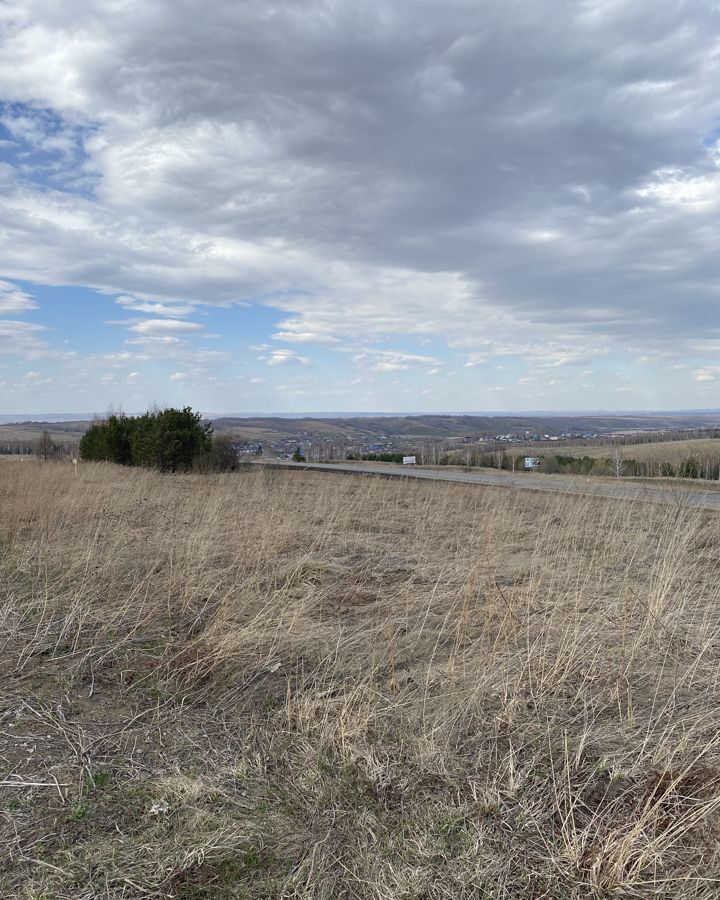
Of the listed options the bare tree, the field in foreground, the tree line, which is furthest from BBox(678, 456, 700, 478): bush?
the tree line

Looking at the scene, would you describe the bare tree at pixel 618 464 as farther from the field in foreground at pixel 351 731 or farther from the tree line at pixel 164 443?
the tree line at pixel 164 443

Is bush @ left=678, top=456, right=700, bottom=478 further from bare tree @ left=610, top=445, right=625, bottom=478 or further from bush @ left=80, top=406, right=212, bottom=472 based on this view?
bush @ left=80, top=406, right=212, bottom=472

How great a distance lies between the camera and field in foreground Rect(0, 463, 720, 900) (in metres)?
2.53

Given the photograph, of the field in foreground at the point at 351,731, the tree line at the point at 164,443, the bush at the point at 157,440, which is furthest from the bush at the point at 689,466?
the bush at the point at 157,440

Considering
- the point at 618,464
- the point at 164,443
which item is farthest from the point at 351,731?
the point at 164,443

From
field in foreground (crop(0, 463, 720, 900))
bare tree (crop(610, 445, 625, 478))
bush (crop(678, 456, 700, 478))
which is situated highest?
bush (crop(678, 456, 700, 478))

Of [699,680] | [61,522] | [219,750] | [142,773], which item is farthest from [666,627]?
[61,522]

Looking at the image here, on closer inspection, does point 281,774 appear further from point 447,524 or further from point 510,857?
point 447,524

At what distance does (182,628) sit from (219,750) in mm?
2208

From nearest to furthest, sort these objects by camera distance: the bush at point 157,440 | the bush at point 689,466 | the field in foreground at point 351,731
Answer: the field in foreground at point 351,731 < the bush at point 689,466 < the bush at point 157,440

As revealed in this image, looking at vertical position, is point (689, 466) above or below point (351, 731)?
above

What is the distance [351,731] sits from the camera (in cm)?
345

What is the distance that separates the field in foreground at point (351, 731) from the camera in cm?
253

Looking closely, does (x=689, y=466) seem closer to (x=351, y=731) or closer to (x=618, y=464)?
(x=618, y=464)
